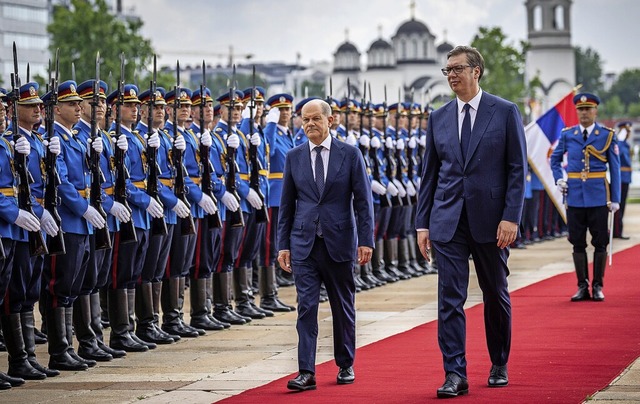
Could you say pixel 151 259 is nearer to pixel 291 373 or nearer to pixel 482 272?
pixel 291 373

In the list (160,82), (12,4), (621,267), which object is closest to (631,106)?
(12,4)

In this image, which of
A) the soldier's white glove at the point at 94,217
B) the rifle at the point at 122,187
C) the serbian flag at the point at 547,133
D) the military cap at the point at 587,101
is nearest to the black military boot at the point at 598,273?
the military cap at the point at 587,101

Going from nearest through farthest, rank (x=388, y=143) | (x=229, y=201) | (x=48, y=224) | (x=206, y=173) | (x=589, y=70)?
(x=48, y=224) → (x=206, y=173) → (x=229, y=201) → (x=388, y=143) → (x=589, y=70)

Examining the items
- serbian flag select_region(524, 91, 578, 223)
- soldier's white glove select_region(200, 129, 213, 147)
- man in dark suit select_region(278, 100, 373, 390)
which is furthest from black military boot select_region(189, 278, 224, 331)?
serbian flag select_region(524, 91, 578, 223)

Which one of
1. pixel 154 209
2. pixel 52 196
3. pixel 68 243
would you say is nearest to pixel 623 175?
pixel 154 209

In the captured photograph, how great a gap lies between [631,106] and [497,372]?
533ft

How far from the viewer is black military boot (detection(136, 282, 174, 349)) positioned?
1226 centimetres

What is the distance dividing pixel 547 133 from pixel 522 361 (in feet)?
35.9

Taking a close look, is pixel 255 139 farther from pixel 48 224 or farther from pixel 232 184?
pixel 48 224

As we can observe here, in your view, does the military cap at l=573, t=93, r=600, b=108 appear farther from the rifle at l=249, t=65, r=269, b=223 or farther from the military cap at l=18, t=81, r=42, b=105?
the military cap at l=18, t=81, r=42, b=105

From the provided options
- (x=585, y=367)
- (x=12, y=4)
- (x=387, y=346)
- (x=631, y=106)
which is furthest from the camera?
(x=631, y=106)

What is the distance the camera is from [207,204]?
12844mm

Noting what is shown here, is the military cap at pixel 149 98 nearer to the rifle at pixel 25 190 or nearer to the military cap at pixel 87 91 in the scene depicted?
the military cap at pixel 87 91

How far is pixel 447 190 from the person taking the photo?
364 inches
